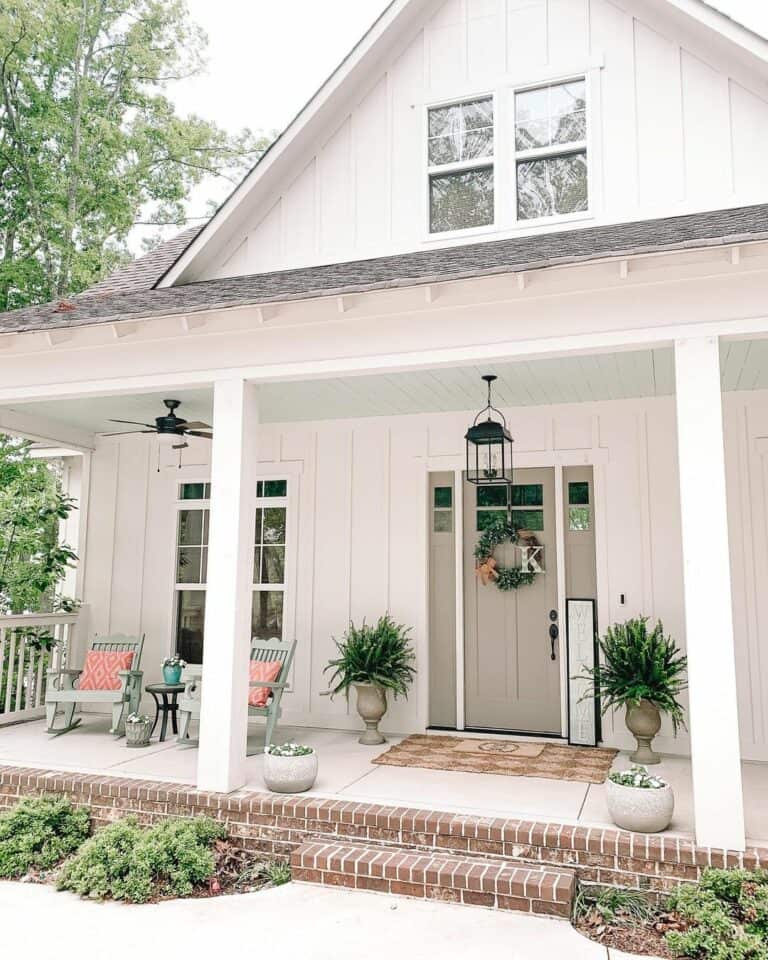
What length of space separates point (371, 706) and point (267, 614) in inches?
58.6

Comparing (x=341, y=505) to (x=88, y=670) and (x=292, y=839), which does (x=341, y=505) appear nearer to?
(x=88, y=670)

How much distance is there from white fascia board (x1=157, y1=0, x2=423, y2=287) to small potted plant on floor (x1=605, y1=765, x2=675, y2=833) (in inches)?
193

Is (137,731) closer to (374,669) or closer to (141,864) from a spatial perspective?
(374,669)

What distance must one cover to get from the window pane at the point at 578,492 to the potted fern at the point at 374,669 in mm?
1797

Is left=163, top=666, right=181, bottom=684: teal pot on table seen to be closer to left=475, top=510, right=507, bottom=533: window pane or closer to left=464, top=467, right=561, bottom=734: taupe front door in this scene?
left=464, top=467, right=561, bottom=734: taupe front door

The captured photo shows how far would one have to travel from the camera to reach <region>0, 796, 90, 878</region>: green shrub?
14.4 ft

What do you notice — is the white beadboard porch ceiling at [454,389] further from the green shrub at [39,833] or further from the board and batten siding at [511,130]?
the green shrub at [39,833]

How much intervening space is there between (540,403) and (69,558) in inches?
194

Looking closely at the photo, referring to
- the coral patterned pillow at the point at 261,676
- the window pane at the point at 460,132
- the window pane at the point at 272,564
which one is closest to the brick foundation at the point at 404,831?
the coral patterned pillow at the point at 261,676

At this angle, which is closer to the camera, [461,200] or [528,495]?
[461,200]

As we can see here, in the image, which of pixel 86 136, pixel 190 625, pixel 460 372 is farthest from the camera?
pixel 86 136

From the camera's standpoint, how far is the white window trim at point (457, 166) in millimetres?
6008

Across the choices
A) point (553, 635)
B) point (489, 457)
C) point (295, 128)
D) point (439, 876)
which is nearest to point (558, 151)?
point (295, 128)

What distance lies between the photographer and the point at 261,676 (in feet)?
20.5
